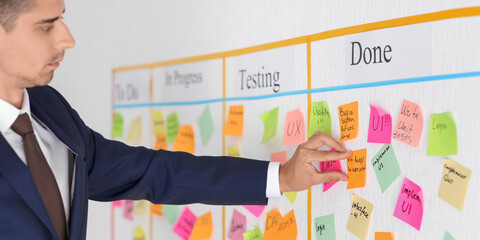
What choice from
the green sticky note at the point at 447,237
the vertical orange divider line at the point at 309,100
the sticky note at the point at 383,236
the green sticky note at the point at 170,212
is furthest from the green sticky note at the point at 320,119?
the green sticky note at the point at 170,212

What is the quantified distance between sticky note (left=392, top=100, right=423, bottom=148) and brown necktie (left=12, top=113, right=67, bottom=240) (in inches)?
26.0

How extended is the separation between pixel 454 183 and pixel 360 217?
0.23 meters

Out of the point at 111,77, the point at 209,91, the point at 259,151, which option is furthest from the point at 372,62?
the point at 111,77

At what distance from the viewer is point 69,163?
1.48 metres

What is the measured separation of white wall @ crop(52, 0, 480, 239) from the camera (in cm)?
149

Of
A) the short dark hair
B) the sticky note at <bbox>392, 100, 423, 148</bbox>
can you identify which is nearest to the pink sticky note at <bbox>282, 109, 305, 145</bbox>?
the sticky note at <bbox>392, 100, 423, 148</bbox>

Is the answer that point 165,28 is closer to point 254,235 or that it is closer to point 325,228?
point 254,235

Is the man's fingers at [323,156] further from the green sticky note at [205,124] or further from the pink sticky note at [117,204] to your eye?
the pink sticky note at [117,204]

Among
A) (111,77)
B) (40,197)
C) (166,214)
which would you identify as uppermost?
(111,77)

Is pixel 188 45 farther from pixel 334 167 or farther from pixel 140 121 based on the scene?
pixel 334 167

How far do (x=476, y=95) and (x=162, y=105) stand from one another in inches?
40.8

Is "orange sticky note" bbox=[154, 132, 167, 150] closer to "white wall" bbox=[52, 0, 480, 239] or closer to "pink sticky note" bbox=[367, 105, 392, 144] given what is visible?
"white wall" bbox=[52, 0, 480, 239]

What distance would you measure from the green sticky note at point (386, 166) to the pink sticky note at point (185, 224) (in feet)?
2.20

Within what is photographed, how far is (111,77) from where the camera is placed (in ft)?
7.41
